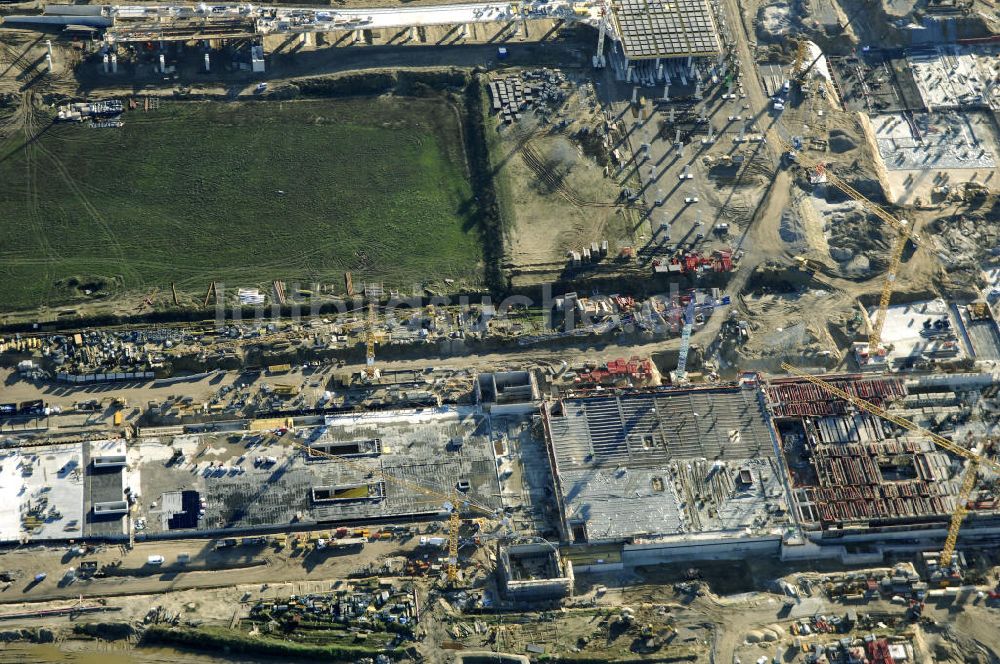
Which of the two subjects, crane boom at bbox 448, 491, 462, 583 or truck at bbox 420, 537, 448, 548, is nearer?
crane boom at bbox 448, 491, 462, 583

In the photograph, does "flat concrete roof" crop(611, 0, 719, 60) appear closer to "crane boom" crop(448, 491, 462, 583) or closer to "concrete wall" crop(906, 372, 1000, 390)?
"concrete wall" crop(906, 372, 1000, 390)

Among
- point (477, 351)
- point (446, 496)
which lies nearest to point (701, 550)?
point (446, 496)

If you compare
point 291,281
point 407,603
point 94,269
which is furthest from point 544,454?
point 94,269

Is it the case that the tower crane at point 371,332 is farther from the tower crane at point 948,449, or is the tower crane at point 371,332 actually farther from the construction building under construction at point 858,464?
the tower crane at point 948,449

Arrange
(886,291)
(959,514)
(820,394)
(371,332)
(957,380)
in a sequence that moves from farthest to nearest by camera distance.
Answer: (886,291) → (371,332) → (957,380) → (820,394) → (959,514)

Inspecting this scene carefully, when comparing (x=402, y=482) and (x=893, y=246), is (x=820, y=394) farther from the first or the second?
(x=402, y=482)

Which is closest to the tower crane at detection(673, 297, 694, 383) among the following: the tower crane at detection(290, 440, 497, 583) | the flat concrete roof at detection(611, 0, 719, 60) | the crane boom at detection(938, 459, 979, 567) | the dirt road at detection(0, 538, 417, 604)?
the tower crane at detection(290, 440, 497, 583)

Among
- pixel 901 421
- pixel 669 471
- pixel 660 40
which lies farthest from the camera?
pixel 660 40

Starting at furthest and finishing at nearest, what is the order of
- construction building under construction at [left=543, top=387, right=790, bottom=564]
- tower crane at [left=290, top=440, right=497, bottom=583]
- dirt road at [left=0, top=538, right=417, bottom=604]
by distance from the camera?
1. tower crane at [left=290, top=440, right=497, bottom=583]
2. construction building under construction at [left=543, top=387, right=790, bottom=564]
3. dirt road at [left=0, top=538, right=417, bottom=604]
